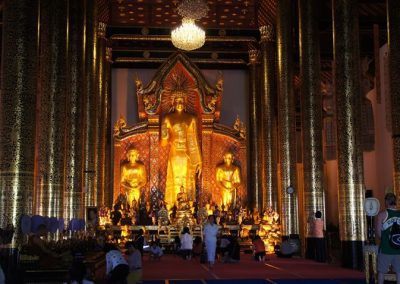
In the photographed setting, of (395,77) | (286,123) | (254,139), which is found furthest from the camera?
(254,139)

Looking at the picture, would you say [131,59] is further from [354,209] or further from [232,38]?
[354,209]

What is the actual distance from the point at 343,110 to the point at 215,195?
975 cm

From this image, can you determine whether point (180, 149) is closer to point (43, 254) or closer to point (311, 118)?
point (311, 118)

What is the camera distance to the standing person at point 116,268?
22.5 ft

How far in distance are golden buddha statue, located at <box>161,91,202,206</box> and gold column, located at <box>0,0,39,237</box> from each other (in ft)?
40.1

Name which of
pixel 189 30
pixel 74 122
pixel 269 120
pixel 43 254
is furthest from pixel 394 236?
pixel 269 120

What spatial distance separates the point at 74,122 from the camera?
13.6 meters

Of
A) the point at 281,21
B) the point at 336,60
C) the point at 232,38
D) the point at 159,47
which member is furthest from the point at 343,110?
the point at 159,47

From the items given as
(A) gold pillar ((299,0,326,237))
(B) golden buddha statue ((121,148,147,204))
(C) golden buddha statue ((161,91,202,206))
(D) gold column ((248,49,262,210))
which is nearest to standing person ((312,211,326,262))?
(A) gold pillar ((299,0,326,237))

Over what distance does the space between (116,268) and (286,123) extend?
31.1ft

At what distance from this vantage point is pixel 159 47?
2095 centimetres

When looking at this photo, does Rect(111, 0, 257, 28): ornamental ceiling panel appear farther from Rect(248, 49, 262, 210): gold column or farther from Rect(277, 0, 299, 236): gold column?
Rect(277, 0, 299, 236): gold column

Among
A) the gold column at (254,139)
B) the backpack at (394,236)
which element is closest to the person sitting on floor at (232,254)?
the backpack at (394,236)

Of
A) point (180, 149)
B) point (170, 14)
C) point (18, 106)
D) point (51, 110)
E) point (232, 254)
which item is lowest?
point (232, 254)
